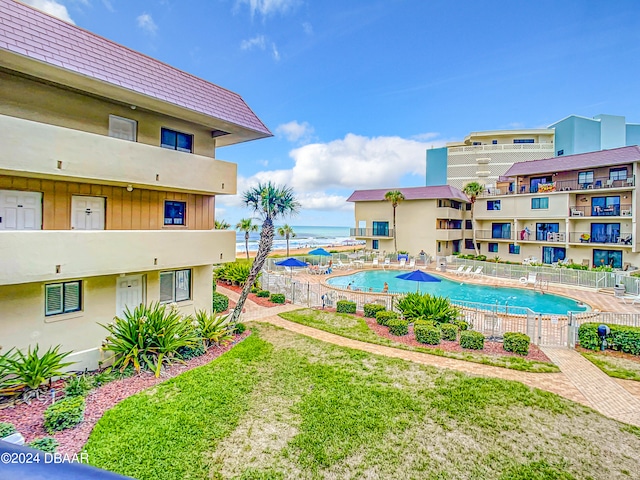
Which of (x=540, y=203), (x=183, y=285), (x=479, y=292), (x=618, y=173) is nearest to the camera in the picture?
(x=183, y=285)

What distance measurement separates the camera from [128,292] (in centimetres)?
1229

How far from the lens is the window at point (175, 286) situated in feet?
44.2

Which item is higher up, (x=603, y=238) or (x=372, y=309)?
(x=603, y=238)

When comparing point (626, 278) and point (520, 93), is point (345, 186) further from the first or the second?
point (626, 278)

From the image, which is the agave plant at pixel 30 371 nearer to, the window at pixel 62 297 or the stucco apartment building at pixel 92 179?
the stucco apartment building at pixel 92 179

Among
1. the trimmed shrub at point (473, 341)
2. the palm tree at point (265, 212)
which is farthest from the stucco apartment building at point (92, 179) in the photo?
the trimmed shrub at point (473, 341)

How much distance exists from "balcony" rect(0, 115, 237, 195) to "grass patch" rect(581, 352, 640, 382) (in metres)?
15.2

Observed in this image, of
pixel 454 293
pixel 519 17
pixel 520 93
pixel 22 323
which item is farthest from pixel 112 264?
pixel 520 93

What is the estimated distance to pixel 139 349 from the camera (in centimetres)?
1038

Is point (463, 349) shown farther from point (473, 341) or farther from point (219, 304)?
point (219, 304)

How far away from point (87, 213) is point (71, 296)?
2.75 metres

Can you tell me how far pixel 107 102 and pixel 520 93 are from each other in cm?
3586

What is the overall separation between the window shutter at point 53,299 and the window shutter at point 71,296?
0.52 ft

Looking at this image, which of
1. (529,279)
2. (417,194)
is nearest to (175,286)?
(529,279)
